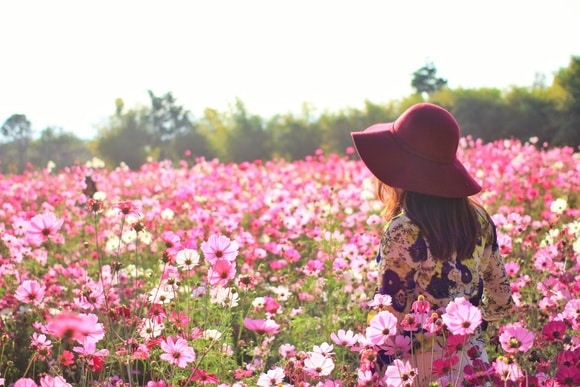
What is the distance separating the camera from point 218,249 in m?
2.14

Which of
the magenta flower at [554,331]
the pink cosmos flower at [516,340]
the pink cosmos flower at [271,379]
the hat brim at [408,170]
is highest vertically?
the hat brim at [408,170]

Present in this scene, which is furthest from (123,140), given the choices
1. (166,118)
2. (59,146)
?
(166,118)

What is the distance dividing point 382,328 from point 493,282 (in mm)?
844

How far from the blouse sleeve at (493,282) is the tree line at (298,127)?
1536 centimetres

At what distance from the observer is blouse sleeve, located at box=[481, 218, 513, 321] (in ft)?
7.90

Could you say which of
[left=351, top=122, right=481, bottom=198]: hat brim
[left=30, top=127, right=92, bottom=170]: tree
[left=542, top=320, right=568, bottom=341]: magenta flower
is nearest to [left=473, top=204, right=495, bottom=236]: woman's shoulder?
[left=351, top=122, right=481, bottom=198]: hat brim

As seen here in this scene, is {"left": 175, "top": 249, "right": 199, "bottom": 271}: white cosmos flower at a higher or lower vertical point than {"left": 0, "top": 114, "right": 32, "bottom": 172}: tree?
higher

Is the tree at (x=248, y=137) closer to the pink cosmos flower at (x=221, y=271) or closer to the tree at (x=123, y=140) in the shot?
the tree at (x=123, y=140)

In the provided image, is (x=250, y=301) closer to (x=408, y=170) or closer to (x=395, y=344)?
(x=408, y=170)

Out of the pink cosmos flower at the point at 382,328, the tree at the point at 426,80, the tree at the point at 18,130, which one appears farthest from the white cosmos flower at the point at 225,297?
the tree at the point at 426,80

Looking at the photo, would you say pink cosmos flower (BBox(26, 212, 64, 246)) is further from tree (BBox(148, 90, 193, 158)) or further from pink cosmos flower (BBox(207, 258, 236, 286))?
tree (BBox(148, 90, 193, 158))

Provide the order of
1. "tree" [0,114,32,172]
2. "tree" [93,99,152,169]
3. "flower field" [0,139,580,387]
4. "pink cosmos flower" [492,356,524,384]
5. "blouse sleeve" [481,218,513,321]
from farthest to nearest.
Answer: "tree" [93,99,152,169]
"tree" [0,114,32,172]
"blouse sleeve" [481,218,513,321]
"flower field" [0,139,580,387]
"pink cosmos flower" [492,356,524,384]

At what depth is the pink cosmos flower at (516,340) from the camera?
1.65 m

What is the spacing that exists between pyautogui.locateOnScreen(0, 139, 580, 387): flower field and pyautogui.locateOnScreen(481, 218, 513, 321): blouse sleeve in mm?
143
